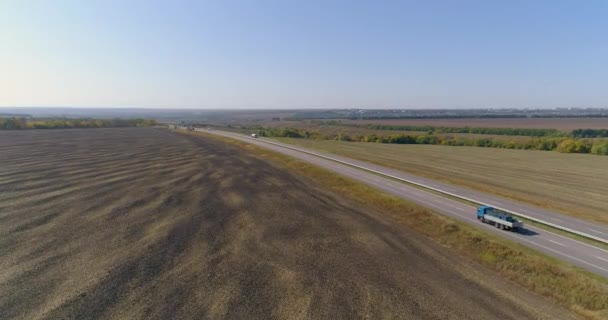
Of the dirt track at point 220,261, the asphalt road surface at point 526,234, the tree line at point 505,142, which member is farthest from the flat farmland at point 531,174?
the dirt track at point 220,261

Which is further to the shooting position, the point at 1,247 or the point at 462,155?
the point at 462,155

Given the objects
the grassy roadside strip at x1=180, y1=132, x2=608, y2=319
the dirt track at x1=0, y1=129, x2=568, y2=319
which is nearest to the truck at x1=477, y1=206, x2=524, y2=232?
the grassy roadside strip at x1=180, y1=132, x2=608, y2=319

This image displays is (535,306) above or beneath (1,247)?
beneath

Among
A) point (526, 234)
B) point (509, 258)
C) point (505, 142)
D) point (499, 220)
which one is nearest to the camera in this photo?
point (509, 258)

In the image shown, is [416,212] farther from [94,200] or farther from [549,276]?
[94,200]

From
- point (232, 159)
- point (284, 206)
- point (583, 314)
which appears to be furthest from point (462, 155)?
point (583, 314)

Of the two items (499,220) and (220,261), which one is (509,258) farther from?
(220,261)

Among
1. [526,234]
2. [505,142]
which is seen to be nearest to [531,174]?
[526,234]

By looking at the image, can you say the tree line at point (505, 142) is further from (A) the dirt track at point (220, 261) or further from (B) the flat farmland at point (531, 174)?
(A) the dirt track at point (220, 261)
